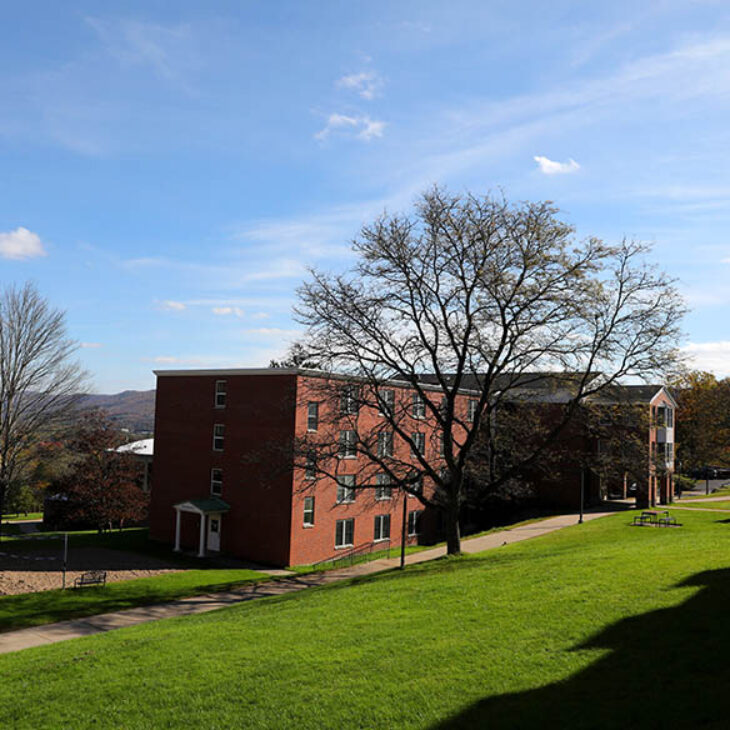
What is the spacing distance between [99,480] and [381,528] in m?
18.1

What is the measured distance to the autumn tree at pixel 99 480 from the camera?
41.0 metres

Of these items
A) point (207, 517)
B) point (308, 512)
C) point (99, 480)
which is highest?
point (99, 480)

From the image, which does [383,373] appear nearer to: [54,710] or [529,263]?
[529,263]

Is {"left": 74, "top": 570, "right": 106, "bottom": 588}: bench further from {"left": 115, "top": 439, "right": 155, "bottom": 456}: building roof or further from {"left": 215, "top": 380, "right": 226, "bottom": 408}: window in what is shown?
{"left": 115, "top": 439, "right": 155, "bottom": 456}: building roof

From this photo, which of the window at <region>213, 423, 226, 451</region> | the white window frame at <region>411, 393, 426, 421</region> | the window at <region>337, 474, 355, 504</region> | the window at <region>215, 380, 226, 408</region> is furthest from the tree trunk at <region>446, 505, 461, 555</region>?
the window at <region>215, 380, 226, 408</region>

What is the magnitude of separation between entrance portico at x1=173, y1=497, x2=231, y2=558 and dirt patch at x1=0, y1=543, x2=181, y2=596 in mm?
2369

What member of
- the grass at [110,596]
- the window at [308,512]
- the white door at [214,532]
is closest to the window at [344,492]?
the window at [308,512]

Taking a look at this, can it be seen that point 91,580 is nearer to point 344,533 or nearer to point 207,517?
point 207,517

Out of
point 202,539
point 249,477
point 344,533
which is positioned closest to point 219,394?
point 249,477

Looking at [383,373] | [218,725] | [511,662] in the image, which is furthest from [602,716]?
[383,373]

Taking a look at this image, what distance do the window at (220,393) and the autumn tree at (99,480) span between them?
9.25 meters

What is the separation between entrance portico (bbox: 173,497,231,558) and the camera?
34562 mm

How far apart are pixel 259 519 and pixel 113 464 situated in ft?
45.4

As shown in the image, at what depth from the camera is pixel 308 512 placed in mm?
35125
